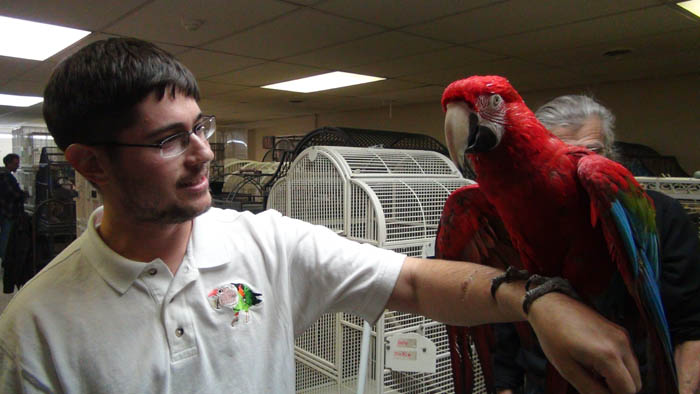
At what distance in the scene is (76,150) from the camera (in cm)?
72

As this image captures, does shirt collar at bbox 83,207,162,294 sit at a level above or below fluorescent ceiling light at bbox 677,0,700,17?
below

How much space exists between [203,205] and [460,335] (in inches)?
24.4

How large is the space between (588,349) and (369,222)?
106 centimetres

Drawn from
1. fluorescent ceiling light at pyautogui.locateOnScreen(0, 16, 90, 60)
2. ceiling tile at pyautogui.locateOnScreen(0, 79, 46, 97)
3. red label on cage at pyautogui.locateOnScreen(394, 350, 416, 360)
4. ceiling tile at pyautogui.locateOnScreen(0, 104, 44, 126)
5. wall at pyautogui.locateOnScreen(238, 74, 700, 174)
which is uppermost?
ceiling tile at pyautogui.locateOnScreen(0, 104, 44, 126)

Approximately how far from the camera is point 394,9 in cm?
245

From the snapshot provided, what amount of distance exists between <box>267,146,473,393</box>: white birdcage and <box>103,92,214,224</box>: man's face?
830 millimetres

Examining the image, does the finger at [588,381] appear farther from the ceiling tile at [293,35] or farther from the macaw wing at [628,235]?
the ceiling tile at [293,35]

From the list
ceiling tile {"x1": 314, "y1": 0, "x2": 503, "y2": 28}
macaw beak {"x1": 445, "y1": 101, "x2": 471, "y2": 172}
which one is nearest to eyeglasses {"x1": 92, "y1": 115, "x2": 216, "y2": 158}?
macaw beak {"x1": 445, "y1": 101, "x2": 471, "y2": 172}

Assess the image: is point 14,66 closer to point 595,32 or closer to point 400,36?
point 400,36

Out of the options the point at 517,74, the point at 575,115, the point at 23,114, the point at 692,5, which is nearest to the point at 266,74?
the point at 517,74

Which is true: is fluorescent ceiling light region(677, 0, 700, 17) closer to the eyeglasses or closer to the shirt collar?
the eyeglasses

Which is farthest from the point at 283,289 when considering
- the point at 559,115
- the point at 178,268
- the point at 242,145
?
the point at 242,145

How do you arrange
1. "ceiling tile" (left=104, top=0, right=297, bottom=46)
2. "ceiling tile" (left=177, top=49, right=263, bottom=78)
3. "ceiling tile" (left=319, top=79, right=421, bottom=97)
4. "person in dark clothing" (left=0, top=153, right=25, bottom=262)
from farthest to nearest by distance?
"ceiling tile" (left=319, top=79, right=421, bottom=97) < "person in dark clothing" (left=0, top=153, right=25, bottom=262) < "ceiling tile" (left=177, top=49, right=263, bottom=78) < "ceiling tile" (left=104, top=0, right=297, bottom=46)

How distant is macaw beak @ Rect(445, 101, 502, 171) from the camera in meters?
0.77
